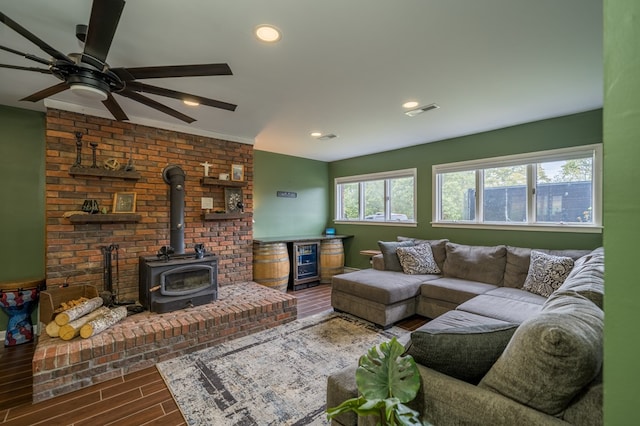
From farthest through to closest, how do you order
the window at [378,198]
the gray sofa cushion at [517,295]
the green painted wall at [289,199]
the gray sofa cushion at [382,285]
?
1. the green painted wall at [289,199]
2. the window at [378,198]
3. the gray sofa cushion at [382,285]
4. the gray sofa cushion at [517,295]

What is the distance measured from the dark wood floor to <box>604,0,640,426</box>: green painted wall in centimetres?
210

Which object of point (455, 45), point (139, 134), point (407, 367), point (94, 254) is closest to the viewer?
point (407, 367)

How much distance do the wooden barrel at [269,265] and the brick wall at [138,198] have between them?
116 mm

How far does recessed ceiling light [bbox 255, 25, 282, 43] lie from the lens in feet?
5.56

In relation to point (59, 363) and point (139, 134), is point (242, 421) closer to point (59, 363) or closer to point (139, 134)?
point (59, 363)

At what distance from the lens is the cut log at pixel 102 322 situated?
2347 millimetres

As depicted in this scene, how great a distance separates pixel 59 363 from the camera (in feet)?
6.77

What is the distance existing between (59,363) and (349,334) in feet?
7.86

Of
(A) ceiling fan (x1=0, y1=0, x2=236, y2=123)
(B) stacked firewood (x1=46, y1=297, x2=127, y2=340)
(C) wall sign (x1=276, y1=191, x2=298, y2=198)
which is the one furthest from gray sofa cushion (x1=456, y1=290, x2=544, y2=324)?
(C) wall sign (x1=276, y1=191, x2=298, y2=198)

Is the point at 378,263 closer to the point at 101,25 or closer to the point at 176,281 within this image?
the point at 176,281

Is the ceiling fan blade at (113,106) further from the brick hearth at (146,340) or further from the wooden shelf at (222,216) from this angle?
the brick hearth at (146,340)

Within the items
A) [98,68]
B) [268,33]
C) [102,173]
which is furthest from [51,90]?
[268,33]

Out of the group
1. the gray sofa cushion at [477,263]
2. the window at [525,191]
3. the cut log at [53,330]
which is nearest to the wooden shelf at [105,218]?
the cut log at [53,330]

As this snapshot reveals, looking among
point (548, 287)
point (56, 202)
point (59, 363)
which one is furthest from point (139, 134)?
point (548, 287)
